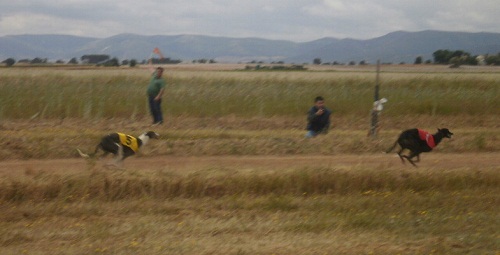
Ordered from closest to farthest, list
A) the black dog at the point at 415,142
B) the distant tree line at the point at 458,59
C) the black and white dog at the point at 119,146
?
the black and white dog at the point at 119,146 < the black dog at the point at 415,142 < the distant tree line at the point at 458,59

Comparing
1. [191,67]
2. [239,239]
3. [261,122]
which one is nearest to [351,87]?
[261,122]

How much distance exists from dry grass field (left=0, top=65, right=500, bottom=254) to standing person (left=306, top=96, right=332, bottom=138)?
0.40 m

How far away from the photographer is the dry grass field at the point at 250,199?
6.88 m

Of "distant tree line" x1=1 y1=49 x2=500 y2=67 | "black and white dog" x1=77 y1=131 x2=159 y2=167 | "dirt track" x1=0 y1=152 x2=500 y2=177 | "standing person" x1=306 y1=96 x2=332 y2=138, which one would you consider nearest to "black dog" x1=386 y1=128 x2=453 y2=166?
"dirt track" x1=0 y1=152 x2=500 y2=177

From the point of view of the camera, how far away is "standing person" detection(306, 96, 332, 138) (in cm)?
1405

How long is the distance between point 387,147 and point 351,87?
11.1m

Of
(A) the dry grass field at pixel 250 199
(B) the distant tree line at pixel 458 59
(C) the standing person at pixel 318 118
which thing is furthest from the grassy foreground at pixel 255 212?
(B) the distant tree line at pixel 458 59

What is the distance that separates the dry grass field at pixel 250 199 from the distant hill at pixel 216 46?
537 inches

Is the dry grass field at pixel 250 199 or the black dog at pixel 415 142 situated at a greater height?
the black dog at pixel 415 142

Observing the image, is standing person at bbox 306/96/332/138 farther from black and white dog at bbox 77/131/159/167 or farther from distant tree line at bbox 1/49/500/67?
distant tree line at bbox 1/49/500/67

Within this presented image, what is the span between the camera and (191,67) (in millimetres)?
31641

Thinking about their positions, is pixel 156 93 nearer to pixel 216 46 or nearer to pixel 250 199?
pixel 250 199

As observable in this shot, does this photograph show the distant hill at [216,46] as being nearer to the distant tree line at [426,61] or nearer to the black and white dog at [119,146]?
the distant tree line at [426,61]

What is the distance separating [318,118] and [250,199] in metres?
5.66
